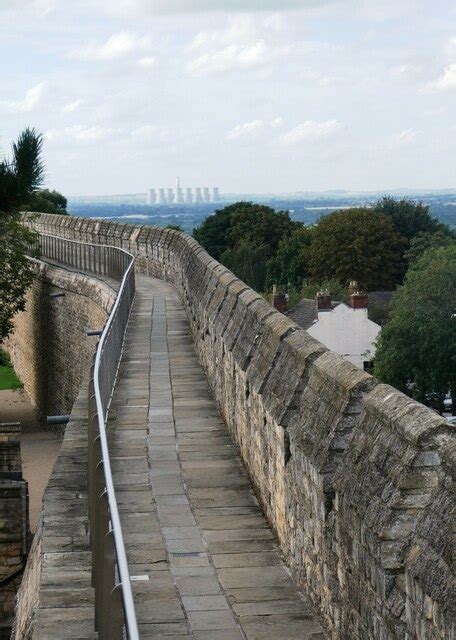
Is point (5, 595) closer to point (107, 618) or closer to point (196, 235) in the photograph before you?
point (107, 618)

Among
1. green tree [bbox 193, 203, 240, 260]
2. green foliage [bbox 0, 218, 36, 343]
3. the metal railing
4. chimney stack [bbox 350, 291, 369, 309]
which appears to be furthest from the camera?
green tree [bbox 193, 203, 240, 260]

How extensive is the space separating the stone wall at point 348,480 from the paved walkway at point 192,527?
0.52 ft

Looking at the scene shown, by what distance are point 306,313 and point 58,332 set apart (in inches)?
759

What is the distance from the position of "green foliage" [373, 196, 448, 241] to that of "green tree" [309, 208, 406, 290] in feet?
19.3

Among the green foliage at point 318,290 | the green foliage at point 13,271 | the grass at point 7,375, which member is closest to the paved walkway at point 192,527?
the green foliage at point 13,271

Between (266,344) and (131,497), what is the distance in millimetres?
1343

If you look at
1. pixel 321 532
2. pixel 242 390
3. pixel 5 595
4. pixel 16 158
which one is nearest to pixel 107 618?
pixel 321 532

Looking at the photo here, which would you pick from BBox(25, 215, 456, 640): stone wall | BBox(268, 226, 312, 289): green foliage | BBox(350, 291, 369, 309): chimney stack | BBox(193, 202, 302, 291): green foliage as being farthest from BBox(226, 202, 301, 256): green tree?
BBox(25, 215, 456, 640): stone wall

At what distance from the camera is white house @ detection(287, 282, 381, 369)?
4634cm

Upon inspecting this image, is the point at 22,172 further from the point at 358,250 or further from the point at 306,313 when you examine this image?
the point at 358,250

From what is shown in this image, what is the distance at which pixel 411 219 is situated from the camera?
73.3 m

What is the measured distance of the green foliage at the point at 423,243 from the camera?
64.6 meters

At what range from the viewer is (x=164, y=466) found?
902 centimetres

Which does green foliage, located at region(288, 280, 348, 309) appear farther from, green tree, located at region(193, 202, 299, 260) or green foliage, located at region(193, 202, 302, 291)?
green tree, located at region(193, 202, 299, 260)
